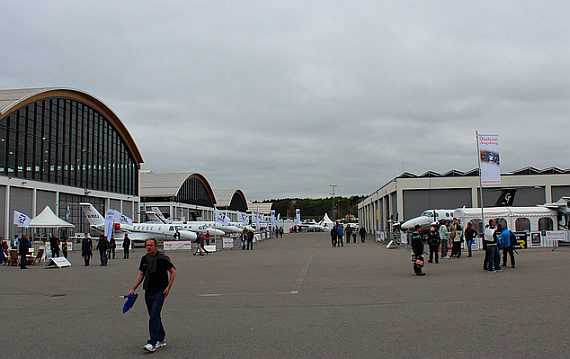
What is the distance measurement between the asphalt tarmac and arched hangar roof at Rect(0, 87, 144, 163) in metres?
29.6

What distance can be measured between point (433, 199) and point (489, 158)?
26.6 metres

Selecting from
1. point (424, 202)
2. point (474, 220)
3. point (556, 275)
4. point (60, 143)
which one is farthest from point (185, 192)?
point (556, 275)

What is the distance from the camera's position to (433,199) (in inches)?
1940

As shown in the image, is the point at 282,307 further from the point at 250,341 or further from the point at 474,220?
the point at 474,220

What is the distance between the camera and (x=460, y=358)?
547cm

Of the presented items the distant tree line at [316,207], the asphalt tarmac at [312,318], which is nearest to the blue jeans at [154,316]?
the asphalt tarmac at [312,318]

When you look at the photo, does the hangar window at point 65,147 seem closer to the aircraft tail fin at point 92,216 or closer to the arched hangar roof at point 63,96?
the arched hangar roof at point 63,96

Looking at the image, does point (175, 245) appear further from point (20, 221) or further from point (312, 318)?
point (312, 318)

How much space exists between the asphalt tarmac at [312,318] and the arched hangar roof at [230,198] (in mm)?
93482

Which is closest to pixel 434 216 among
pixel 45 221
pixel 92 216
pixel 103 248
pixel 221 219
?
pixel 103 248

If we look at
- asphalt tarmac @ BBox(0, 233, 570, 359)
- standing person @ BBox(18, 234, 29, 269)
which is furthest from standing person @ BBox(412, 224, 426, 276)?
standing person @ BBox(18, 234, 29, 269)

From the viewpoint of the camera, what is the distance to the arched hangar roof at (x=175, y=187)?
74.1 m

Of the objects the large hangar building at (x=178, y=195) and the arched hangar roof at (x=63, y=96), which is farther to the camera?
the large hangar building at (x=178, y=195)

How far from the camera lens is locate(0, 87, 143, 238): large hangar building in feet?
125
